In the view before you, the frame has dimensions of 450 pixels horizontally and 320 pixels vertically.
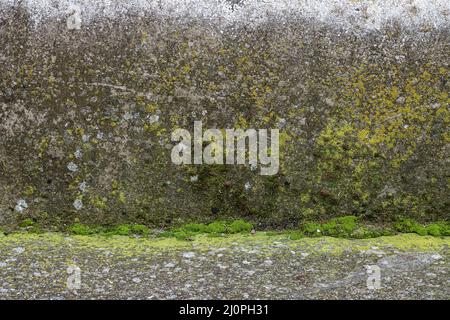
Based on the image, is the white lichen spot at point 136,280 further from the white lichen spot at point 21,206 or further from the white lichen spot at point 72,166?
the white lichen spot at point 21,206

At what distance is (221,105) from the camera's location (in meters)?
6.67

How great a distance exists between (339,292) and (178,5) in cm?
374

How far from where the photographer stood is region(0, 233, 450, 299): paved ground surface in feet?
16.5

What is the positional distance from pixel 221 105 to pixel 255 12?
45.6 inches

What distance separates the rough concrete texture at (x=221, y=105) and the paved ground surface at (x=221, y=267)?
49 cm

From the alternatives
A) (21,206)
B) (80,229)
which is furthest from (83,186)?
(21,206)

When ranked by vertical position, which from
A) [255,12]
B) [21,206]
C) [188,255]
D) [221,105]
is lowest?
[188,255]

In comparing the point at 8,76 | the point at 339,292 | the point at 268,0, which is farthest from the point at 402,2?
the point at 8,76

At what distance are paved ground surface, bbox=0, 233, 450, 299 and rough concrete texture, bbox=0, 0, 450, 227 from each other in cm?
49

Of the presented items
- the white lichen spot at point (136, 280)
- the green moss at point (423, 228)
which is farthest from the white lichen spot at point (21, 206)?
the green moss at point (423, 228)

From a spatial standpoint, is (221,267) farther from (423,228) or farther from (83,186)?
(423,228)

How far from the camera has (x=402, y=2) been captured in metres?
6.77

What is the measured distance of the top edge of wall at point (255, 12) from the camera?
6.75 metres

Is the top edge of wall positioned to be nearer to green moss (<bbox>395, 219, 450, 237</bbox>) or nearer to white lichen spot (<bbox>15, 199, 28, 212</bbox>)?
white lichen spot (<bbox>15, 199, 28, 212</bbox>)
